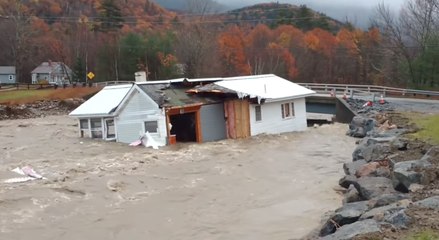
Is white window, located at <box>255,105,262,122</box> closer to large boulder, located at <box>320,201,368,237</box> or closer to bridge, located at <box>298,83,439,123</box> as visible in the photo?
bridge, located at <box>298,83,439,123</box>

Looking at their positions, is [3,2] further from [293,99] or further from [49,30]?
[293,99]

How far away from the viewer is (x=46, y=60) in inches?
3588

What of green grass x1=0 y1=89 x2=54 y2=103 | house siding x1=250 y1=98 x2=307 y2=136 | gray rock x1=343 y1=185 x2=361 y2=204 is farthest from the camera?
green grass x1=0 y1=89 x2=54 y2=103

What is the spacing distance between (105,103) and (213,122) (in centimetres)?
600

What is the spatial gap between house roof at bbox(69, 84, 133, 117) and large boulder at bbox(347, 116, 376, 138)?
12.2 metres

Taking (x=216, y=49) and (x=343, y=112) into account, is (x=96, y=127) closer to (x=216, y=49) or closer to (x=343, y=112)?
(x=343, y=112)

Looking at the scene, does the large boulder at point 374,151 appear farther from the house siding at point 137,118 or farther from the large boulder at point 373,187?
the house siding at point 137,118

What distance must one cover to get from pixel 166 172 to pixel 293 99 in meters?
14.2

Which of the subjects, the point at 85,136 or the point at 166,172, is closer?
the point at 166,172

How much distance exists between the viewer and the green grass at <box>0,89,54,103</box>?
50.9m

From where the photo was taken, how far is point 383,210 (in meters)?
8.67

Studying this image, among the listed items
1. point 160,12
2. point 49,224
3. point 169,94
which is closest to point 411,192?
point 49,224

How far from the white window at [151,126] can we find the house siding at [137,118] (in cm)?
18

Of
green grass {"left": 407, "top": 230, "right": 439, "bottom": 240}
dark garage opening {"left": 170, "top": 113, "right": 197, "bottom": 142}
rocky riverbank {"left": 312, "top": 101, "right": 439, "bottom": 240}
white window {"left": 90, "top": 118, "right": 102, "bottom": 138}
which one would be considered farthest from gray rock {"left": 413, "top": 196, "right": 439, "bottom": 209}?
white window {"left": 90, "top": 118, "right": 102, "bottom": 138}
